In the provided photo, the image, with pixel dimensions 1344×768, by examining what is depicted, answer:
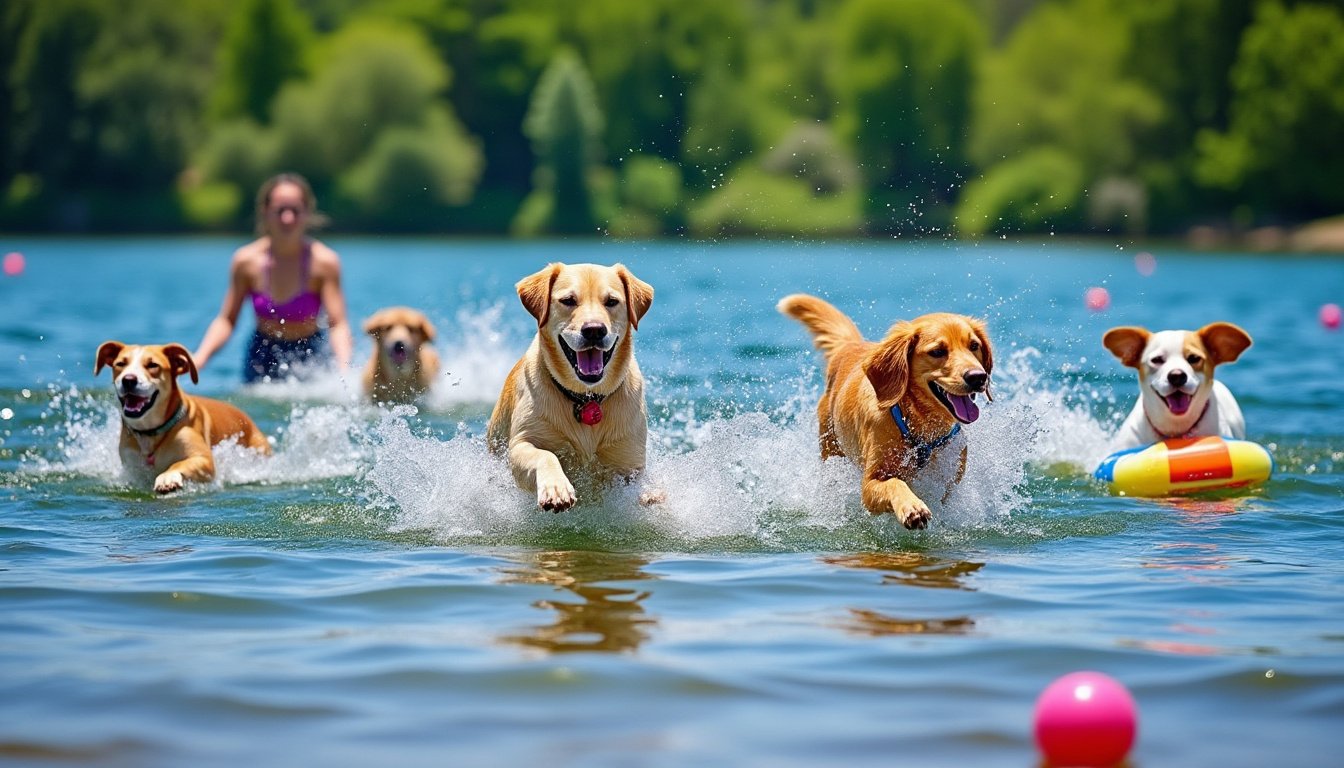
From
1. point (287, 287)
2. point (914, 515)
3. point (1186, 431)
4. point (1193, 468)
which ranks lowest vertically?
point (914, 515)

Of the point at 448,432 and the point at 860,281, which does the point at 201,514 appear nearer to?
the point at 448,432

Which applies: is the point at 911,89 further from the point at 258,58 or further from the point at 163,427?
the point at 163,427

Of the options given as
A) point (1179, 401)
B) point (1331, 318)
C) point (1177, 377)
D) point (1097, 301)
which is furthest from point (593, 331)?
point (1097, 301)

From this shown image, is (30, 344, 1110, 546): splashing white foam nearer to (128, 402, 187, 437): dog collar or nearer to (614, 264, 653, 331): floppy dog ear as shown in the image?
(128, 402, 187, 437): dog collar

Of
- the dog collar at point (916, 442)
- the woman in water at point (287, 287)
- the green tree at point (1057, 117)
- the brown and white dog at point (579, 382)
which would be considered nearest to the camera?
the brown and white dog at point (579, 382)

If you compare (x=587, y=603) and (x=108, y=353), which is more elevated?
(x=108, y=353)

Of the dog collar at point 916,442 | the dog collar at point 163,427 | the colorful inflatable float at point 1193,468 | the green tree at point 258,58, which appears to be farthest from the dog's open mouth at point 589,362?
the green tree at point 258,58

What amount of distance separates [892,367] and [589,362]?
A: 1494mm

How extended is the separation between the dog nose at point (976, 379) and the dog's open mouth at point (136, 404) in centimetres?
469

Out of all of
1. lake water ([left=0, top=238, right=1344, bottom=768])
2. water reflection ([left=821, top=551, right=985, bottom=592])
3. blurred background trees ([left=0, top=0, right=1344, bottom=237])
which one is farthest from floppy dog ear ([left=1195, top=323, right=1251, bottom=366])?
blurred background trees ([left=0, top=0, right=1344, bottom=237])

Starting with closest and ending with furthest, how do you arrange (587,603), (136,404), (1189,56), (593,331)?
(587,603)
(593,331)
(136,404)
(1189,56)

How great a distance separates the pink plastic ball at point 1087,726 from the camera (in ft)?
14.5

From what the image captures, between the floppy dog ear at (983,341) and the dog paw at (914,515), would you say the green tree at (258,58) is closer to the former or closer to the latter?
the floppy dog ear at (983,341)

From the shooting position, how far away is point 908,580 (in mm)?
6676
